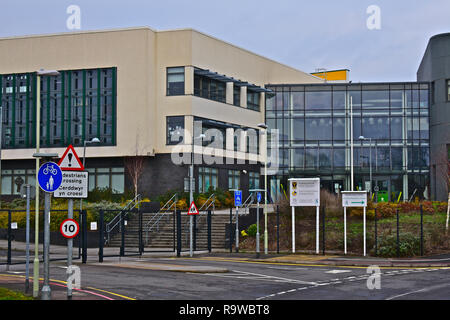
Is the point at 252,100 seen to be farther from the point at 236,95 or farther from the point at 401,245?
the point at 401,245

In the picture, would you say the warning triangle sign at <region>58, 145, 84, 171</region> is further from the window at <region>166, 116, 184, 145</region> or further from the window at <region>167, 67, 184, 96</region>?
the window at <region>167, 67, 184, 96</region>

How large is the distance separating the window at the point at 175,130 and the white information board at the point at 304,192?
798 inches

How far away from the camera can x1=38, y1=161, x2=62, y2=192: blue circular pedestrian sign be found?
51.1 ft

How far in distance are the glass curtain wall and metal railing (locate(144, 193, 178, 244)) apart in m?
14.8

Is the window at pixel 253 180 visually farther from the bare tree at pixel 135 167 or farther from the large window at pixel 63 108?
the large window at pixel 63 108

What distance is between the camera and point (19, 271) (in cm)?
2592

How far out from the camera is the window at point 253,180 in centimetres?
6219

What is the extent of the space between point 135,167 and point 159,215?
367 inches

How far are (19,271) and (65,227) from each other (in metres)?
11.7

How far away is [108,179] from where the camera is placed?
179ft

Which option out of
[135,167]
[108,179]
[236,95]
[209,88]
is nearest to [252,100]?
[236,95]

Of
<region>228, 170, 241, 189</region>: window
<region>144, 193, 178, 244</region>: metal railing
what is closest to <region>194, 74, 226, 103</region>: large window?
<region>228, 170, 241, 189</region>: window
